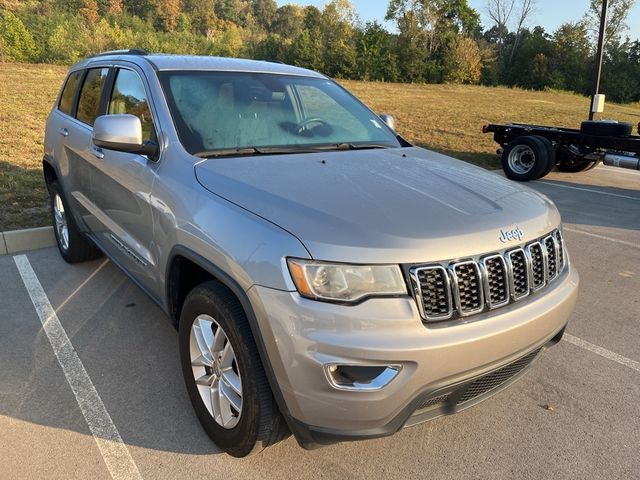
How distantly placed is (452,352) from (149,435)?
5.25 ft

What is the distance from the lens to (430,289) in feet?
6.80

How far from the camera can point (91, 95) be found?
4.25 metres

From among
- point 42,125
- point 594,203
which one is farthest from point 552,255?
point 42,125

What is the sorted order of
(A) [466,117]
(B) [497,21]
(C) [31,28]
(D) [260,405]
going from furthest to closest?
(B) [497,21] < (C) [31,28] < (A) [466,117] < (D) [260,405]

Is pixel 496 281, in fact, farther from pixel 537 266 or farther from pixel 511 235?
pixel 537 266

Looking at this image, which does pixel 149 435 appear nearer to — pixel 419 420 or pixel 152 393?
pixel 152 393

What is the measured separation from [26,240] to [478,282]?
479cm

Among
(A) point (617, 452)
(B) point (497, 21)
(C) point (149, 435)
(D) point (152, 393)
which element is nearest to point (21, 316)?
(D) point (152, 393)

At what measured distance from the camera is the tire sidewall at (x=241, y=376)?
222 cm

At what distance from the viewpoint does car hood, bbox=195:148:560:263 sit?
6.77 ft

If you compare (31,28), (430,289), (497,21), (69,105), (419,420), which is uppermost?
(497,21)

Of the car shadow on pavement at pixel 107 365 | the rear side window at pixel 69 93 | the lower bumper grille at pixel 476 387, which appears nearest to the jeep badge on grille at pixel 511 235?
the lower bumper grille at pixel 476 387

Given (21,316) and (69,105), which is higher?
(69,105)

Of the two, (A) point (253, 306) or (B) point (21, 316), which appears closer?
(A) point (253, 306)
